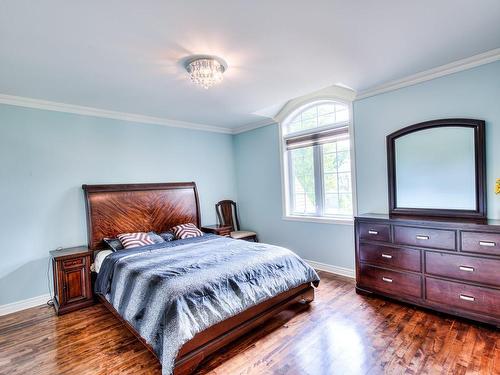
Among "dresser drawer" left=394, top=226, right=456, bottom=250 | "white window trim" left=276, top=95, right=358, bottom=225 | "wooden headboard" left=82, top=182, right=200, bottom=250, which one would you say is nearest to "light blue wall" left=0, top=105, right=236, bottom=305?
"wooden headboard" left=82, top=182, right=200, bottom=250

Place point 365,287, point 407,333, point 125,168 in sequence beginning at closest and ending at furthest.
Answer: point 407,333 → point 365,287 → point 125,168

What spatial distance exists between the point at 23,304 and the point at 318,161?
4.32 meters

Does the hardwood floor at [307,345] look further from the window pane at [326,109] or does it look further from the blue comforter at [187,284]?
the window pane at [326,109]

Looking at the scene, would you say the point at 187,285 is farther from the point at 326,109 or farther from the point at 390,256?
the point at 326,109

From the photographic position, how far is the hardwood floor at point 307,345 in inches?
76.3

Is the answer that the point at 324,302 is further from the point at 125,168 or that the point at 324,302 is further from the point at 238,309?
the point at 125,168

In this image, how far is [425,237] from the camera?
2590 millimetres

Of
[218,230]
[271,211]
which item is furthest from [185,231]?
[271,211]

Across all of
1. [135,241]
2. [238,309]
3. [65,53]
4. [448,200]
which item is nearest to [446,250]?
[448,200]

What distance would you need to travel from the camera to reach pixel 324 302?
2.96 m

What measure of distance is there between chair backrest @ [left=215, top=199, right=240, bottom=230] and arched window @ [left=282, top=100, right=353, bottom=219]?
1234mm

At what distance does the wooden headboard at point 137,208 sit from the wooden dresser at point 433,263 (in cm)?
276

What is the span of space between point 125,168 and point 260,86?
2371mm

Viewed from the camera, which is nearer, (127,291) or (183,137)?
(127,291)
